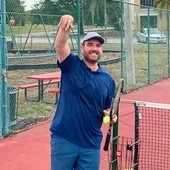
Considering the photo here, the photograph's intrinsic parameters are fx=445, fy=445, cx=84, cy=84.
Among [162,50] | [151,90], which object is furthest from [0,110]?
[162,50]

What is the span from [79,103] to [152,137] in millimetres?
3672

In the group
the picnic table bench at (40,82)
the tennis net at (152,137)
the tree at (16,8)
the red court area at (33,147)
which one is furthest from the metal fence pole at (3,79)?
the tree at (16,8)

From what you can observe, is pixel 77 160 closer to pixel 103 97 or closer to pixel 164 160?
pixel 103 97

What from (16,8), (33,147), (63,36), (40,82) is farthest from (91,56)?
(16,8)

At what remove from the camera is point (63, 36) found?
363 cm

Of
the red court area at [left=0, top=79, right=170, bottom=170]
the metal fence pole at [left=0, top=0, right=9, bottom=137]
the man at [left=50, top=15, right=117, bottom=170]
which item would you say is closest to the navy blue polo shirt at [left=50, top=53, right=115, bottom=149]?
the man at [left=50, top=15, right=117, bottom=170]

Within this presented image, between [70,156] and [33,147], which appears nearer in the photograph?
[70,156]

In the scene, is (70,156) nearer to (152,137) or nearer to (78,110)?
(78,110)

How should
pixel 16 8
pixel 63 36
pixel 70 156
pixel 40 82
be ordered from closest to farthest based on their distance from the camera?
pixel 63 36 < pixel 70 156 < pixel 40 82 < pixel 16 8

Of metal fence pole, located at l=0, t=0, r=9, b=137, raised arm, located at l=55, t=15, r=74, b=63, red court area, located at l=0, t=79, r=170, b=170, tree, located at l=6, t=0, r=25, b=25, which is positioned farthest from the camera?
tree, located at l=6, t=0, r=25, b=25

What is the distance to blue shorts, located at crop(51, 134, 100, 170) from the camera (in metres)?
3.75

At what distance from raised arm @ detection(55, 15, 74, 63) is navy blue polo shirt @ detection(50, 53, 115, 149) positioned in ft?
0.18

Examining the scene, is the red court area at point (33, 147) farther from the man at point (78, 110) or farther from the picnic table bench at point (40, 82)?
the man at point (78, 110)

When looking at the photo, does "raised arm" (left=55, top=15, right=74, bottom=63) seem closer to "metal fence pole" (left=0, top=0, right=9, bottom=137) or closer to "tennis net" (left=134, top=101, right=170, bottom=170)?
"tennis net" (left=134, top=101, right=170, bottom=170)
